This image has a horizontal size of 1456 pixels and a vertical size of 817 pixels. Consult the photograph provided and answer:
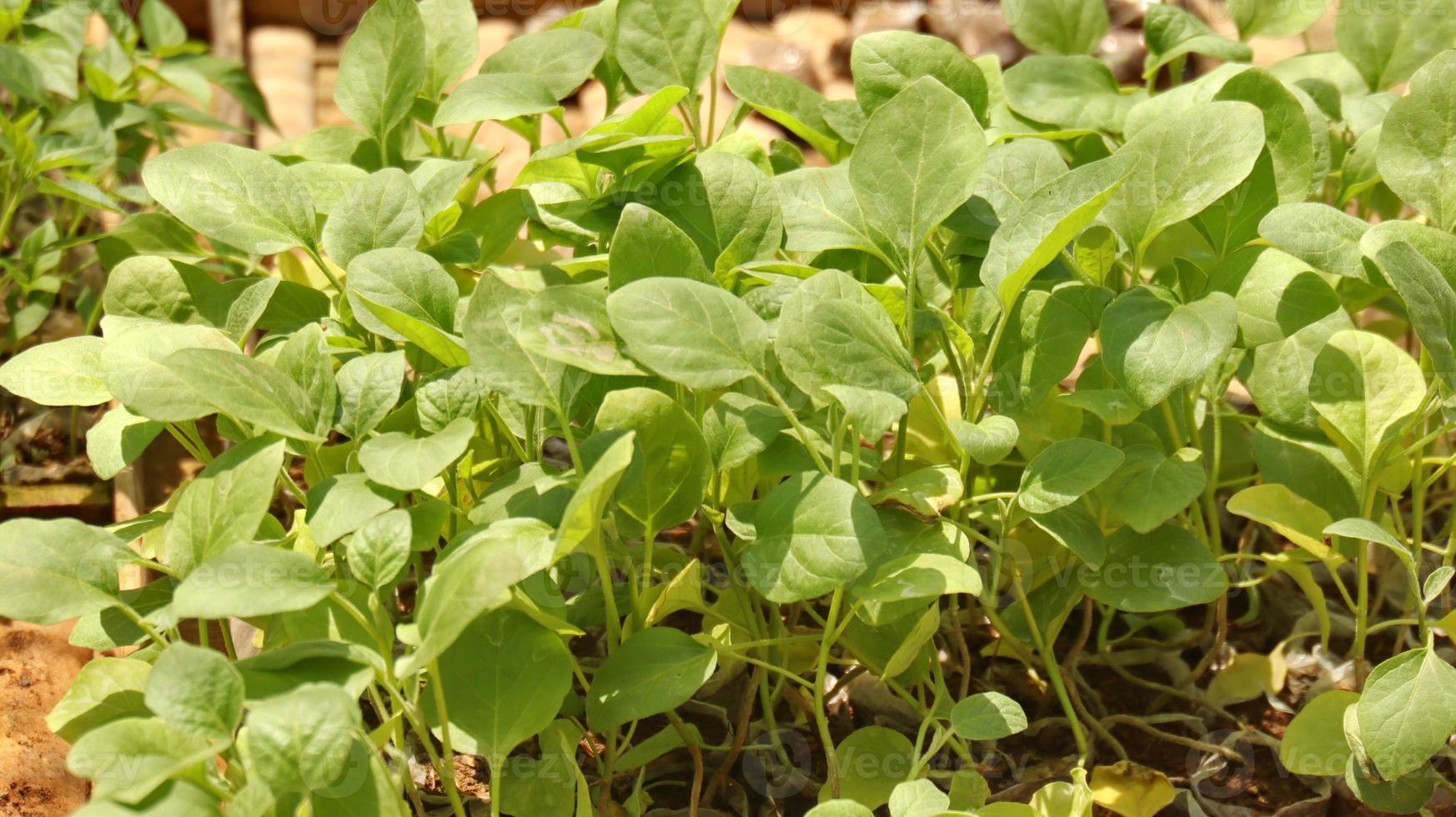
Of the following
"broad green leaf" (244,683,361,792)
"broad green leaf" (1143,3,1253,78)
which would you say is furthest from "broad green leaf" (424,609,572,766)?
"broad green leaf" (1143,3,1253,78)

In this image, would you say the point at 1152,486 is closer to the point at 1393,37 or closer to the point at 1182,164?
the point at 1182,164

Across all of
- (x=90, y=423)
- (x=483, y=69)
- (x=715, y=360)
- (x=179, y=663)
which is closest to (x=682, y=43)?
(x=483, y=69)

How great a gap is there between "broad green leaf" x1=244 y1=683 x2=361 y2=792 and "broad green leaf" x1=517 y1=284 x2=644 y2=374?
211mm

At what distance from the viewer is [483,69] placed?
1.05m

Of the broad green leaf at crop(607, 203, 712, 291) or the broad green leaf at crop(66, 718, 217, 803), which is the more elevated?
the broad green leaf at crop(607, 203, 712, 291)

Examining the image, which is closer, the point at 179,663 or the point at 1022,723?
the point at 179,663

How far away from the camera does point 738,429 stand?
31.9 inches

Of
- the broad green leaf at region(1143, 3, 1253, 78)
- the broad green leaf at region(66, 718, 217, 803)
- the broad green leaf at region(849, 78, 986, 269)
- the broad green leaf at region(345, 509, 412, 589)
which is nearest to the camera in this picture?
the broad green leaf at region(66, 718, 217, 803)

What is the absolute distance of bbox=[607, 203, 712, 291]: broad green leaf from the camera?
0.77 metres

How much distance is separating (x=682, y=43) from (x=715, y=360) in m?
0.43

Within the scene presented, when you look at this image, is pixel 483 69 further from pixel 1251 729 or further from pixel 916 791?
pixel 1251 729

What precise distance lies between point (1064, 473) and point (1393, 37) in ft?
2.16

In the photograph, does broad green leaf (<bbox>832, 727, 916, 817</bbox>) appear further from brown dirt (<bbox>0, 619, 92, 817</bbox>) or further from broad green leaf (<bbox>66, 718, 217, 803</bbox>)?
brown dirt (<bbox>0, 619, 92, 817</bbox>)

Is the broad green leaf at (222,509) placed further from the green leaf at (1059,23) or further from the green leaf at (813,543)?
the green leaf at (1059,23)
